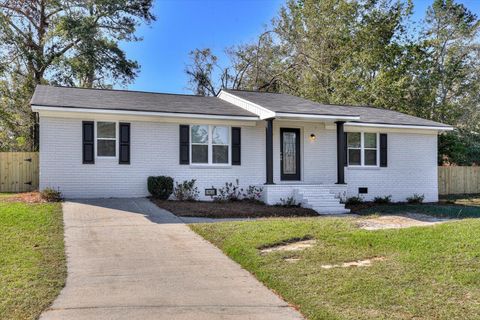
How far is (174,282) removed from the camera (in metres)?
5.79

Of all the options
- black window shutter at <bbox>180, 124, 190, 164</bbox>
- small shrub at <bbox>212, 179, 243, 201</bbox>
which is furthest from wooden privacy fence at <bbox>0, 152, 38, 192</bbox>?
small shrub at <bbox>212, 179, 243, 201</bbox>

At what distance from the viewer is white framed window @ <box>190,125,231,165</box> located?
1538 centimetres

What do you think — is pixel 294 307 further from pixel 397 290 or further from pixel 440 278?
pixel 440 278

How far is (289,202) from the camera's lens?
14828 mm

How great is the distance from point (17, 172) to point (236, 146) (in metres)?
9.34

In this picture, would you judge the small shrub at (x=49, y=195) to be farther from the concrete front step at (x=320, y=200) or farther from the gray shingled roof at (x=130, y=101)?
the concrete front step at (x=320, y=200)

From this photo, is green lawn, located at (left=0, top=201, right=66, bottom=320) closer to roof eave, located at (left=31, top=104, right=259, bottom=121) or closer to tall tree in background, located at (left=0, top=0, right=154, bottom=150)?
roof eave, located at (left=31, top=104, right=259, bottom=121)

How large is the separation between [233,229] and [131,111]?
6697 mm

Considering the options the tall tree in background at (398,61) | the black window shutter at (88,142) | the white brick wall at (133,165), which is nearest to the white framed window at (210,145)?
the white brick wall at (133,165)

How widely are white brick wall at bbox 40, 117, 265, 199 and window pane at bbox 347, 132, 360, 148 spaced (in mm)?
3593

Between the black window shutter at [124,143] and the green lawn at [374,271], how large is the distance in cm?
649

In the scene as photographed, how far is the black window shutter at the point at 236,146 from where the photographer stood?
51.5 ft

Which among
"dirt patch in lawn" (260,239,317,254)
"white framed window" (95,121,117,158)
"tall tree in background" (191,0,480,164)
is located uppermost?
"tall tree in background" (191,0,480,164)

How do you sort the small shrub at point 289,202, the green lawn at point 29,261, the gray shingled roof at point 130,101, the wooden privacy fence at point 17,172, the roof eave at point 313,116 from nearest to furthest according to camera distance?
the green lawn at point 29,261 < the gray shingled roof at point 130,101 < the roof eave at point 313,116 < the small shrub at point 289,202 < the wooden privacy fence at point 17,172
